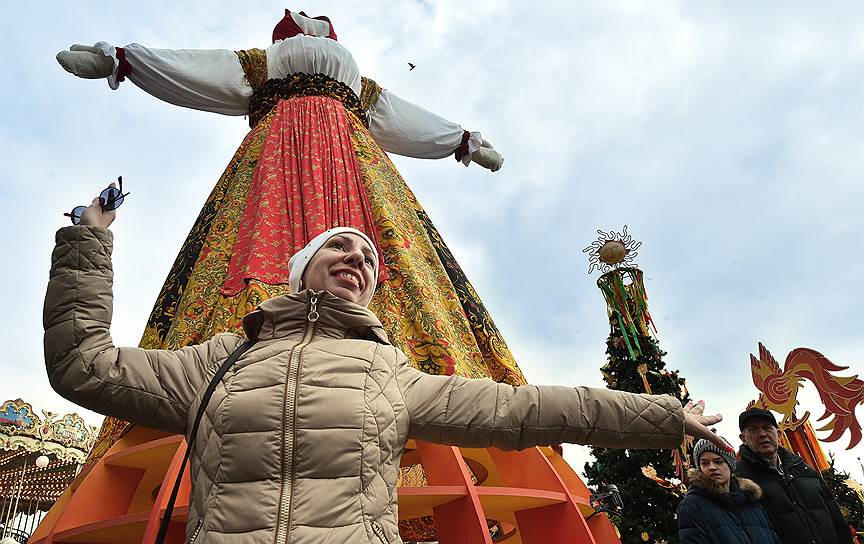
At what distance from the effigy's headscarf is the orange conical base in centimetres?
343

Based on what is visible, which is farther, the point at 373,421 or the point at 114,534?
the point at 114,534

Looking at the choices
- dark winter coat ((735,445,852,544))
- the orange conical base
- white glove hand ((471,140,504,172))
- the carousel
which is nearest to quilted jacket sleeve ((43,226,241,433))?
the orange conical base

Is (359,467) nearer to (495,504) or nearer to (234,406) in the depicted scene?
(234,406)

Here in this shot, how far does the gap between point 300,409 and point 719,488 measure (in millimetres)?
2300

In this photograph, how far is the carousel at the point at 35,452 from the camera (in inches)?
468

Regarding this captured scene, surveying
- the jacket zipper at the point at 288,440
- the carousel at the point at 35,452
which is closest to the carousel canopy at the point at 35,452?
the carousel at the point at 35,452

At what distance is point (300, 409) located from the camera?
1.43m

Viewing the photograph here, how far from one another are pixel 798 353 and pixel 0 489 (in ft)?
45.4

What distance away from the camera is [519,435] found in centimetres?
151

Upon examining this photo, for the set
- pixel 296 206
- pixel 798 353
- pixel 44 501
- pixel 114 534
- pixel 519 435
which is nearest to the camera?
pixel 519 435

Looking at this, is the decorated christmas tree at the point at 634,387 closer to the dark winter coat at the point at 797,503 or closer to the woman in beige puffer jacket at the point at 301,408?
the dark winter coat at the point at 797,503

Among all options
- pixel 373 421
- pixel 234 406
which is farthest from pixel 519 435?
pixel 234 406

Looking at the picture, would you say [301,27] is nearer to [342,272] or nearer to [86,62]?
[86,62]

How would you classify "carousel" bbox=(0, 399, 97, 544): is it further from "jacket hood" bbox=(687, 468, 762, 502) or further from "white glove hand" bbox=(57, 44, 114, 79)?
"jacket hood" bbox=(687, 468, 762, 502)
